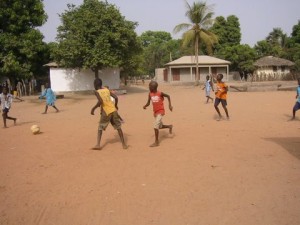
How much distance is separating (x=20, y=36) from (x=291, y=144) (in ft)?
81.7

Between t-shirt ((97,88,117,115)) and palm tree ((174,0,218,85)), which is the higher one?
palm tree ((174,0,218,85))

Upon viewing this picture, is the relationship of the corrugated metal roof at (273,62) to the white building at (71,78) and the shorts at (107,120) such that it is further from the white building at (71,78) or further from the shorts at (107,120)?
the shorts at (107,120)

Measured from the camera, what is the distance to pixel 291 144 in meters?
7.19

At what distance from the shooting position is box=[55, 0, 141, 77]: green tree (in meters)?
24.8

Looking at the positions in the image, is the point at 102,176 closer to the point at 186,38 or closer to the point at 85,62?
the point at 85,62

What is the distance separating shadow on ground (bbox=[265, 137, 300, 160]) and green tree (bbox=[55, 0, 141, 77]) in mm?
18480

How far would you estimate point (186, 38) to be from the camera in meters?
34.8

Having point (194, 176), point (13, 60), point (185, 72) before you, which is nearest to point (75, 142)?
point (194, 176)

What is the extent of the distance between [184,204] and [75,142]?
4810 mm

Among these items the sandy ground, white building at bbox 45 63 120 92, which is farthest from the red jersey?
white building at bbox 45 63 120 92

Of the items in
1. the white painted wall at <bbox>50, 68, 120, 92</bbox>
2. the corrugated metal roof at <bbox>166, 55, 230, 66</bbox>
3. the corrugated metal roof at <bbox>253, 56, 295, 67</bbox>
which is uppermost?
the corrugated metal roof at <bbox>166, 55, 230, 66</bbox>

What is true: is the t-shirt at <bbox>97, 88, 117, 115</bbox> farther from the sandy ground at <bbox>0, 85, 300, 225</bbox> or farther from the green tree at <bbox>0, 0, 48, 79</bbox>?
the green tree at <bbox>0, 0, 48, 79</bbox>

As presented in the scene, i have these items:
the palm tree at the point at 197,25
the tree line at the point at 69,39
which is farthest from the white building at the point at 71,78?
the palm tree at the point at 197,25

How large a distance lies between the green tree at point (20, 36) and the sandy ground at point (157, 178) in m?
18.8
